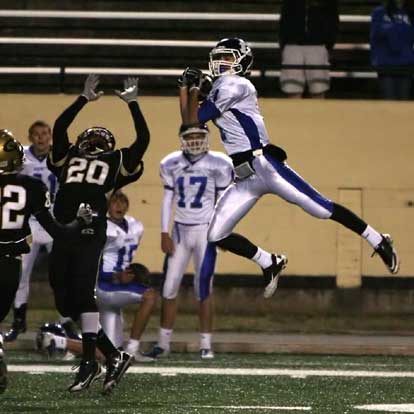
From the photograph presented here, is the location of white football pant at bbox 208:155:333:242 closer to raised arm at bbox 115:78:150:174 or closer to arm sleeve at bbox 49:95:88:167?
raised arm at bbox 115:78:150:174

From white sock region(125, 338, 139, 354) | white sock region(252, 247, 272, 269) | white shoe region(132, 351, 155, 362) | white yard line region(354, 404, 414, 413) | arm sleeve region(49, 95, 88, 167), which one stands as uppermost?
arm sleeve region(49, 95, 88, 167)

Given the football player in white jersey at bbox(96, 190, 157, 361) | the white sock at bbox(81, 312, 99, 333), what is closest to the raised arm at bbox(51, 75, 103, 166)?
the white sock at bbox(81, 312, 99, 333)

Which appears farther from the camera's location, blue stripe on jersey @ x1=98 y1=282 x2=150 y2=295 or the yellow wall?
the yellow wall

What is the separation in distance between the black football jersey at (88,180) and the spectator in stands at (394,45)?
5.79m

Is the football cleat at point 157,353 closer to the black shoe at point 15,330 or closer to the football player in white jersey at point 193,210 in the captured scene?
the football player in white jersey at point 193,210

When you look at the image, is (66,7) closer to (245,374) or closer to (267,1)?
(267,1)

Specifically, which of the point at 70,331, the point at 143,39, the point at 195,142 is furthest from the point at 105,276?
the point at 143,39

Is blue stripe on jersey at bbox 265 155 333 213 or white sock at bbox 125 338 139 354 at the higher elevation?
blue stripe on jersey at bbox 265 155 333 213

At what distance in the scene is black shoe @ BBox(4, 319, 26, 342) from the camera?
14.8 meters

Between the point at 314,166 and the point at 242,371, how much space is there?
176 inches

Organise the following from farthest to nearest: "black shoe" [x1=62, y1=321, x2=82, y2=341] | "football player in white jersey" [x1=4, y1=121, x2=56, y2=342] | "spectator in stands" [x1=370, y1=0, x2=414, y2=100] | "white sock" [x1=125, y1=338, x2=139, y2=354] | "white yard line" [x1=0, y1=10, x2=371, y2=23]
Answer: "white yard line" [x1=0, y1=10, x2=371, y2=23] → "spectator in stands" [x1=370, y1=0, x2=414, y2=100] → "football player in white jersey" [x1=4, y1=121, x2=56, y2=342] → "white sock" [x1=125, y1=338, x2=139, y2=354] → "black shoe" [x1=62, y1=321, x2=82, y2=341]

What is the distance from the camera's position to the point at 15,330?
587 inches

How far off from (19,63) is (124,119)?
1.17 m

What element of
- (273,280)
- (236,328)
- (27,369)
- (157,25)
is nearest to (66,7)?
(157,25)
